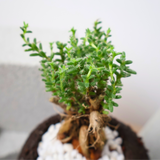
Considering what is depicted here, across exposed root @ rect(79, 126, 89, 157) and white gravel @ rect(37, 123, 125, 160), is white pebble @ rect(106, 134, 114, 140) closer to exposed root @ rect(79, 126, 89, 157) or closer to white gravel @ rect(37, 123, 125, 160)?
white gravel @ rect(37, 123, 125, 160)

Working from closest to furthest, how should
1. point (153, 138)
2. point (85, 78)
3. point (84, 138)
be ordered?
point (85, 78), point (84, 138), point (153, 138)

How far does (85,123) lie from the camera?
0.55 m

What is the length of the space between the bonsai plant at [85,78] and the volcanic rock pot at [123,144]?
4.3 inches

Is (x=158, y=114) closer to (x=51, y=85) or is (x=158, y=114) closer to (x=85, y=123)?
(x=85, y=123)

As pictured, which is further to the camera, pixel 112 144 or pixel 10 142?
pixel 10 142

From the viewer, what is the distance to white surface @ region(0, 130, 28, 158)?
987 mm

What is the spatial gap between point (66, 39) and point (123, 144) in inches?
22.6

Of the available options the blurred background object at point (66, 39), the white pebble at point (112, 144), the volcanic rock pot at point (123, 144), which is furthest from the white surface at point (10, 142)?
the white pebble at point (112, 144)

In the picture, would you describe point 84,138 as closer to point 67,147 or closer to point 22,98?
point 67,147

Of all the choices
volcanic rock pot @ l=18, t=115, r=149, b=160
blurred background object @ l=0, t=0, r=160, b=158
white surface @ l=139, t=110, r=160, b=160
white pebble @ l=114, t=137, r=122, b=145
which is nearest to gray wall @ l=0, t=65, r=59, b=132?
blurred background object @ l=0, t=0, r=160, b=158

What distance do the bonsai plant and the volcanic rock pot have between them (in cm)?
11

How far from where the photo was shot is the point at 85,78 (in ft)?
1.15

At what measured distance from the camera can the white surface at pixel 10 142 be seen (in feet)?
3.24

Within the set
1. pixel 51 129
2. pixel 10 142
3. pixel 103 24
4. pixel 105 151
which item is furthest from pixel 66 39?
pixel 10 142
